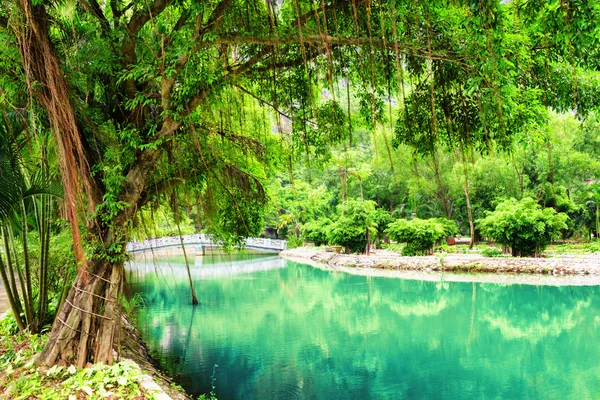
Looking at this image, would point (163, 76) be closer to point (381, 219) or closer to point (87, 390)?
point (87, 390)

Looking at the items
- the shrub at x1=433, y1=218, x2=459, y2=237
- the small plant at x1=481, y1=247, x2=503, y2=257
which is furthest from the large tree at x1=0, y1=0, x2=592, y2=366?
the shrub at x1=433, y1=218, x2=459, y2=237

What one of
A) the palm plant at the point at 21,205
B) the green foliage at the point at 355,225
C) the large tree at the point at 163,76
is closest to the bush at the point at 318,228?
the green foliage at the point at 355,225

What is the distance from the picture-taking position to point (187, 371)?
6.22 m

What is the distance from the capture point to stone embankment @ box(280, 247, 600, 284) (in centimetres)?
1380

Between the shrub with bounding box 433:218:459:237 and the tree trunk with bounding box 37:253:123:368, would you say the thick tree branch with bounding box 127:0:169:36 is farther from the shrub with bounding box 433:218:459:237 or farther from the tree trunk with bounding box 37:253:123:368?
the shrub with bounding box 433:218:459:237

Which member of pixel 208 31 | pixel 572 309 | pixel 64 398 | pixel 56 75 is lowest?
pixel 572 309

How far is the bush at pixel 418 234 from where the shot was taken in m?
19.1

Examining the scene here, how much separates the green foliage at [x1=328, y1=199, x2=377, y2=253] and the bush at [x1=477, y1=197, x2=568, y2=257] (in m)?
5.95

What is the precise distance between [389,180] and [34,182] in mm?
23173

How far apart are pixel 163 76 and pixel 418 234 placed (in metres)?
16.6

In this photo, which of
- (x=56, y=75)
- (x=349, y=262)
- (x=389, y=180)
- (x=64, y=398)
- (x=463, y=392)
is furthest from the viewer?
(x=389, y=180)

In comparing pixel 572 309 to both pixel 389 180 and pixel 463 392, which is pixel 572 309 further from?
pixel 389 180

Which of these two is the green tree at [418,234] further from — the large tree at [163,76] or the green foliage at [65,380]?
the green foliage at [65,380]

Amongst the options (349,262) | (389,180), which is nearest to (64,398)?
(349,262)
